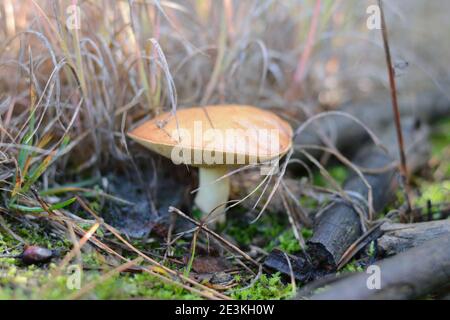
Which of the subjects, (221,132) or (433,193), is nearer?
(221,132)

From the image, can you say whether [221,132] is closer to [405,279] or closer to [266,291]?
[266,291]

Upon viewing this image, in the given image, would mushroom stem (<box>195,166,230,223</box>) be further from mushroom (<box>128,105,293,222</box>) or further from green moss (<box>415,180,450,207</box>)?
green moss (<box>415,180,450,207</box>)

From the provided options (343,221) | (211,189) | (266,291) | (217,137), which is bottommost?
(266,291)

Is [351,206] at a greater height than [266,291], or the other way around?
[351,206]

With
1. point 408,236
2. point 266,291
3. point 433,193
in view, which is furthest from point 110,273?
point 433,193

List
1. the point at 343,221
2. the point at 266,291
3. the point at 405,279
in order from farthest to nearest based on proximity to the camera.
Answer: the point at 343,221, the point at 266,291, the point at 405,279
